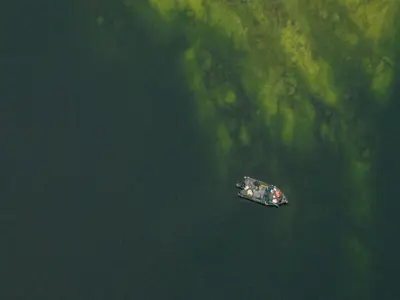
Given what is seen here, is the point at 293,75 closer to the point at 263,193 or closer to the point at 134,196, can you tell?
the point at 263,193

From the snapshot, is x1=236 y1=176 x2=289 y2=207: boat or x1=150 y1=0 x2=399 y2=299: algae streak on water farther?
x1=150 y1=0 x2=399 y2=299: algae streak on water

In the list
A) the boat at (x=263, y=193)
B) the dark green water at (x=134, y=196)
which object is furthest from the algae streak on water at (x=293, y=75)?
the boat at (x=263, y=193)

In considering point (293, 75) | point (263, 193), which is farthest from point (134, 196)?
point (293, 75)

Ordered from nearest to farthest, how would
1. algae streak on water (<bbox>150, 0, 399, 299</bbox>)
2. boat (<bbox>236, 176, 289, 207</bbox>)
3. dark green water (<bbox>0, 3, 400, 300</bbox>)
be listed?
dark green water (<bbox>0, 3, 400, 300</bbox>), boat (<bbox>236, 176, 289, 207</bbox>), algae streak on water (<bbox>150, 0, 399, 299</bbox>)

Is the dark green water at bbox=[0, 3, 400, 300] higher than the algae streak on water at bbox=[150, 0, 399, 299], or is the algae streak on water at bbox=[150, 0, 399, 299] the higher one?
the algae streak on water at bbox=[150, 0, 399, 299]

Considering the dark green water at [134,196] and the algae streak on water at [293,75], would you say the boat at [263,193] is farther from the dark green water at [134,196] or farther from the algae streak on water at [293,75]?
the algae streak on water at [293,75]

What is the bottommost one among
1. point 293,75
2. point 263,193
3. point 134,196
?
point 134,196

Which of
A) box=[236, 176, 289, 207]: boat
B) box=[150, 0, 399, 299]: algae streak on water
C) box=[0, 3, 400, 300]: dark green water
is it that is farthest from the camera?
box=[150, 0, 399, 299]: algae streak on water

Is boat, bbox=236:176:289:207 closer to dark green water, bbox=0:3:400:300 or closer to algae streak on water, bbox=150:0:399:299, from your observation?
dark green water, bbox=0:3:400:300

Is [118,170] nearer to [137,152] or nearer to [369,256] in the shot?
[137,152]

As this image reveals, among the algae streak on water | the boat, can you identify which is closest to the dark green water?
the boat
